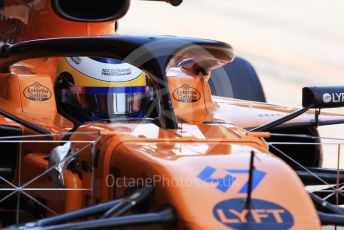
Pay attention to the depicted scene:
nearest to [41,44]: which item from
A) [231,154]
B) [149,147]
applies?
[149,147]

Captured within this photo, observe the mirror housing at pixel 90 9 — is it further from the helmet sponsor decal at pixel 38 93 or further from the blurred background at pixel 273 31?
the blurred background at pixel 273 31

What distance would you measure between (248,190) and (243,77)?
3674mm

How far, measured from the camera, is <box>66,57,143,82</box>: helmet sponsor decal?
4.93 metres

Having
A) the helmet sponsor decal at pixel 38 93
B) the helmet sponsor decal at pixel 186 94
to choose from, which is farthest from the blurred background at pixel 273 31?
the helmet sponsor decal at pixel 38 93

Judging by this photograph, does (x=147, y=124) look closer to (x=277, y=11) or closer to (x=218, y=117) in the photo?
(x=218, y=117)

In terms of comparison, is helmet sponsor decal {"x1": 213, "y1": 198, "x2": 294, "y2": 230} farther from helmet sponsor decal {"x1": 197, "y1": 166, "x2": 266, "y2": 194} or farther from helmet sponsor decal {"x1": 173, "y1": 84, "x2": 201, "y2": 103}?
helmet sponsor decal {"x1": 173, "y1": 84, "x2": 201, "y2": 103}

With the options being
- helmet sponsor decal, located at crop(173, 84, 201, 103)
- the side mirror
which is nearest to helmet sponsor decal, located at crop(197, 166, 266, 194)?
the side mirror

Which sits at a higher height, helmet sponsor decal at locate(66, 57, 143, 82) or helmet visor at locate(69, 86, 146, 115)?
helmet sponsor decal at locate(66, 57, 143, 82)

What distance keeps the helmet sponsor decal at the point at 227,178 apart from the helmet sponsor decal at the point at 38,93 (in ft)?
5.18

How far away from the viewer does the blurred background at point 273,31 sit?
12.4 metres

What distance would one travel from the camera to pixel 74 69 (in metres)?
5.08

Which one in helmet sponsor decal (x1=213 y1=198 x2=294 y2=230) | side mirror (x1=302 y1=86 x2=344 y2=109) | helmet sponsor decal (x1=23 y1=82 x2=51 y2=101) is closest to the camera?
helmet sponsor decal (x1=213 y1=198 x2=294 y2=230)

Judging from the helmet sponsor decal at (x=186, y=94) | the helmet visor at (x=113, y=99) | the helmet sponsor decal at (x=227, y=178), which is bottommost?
the helmet sponsor decal at (x=186, y=94)

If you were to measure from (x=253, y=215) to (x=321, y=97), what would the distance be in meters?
1.15
